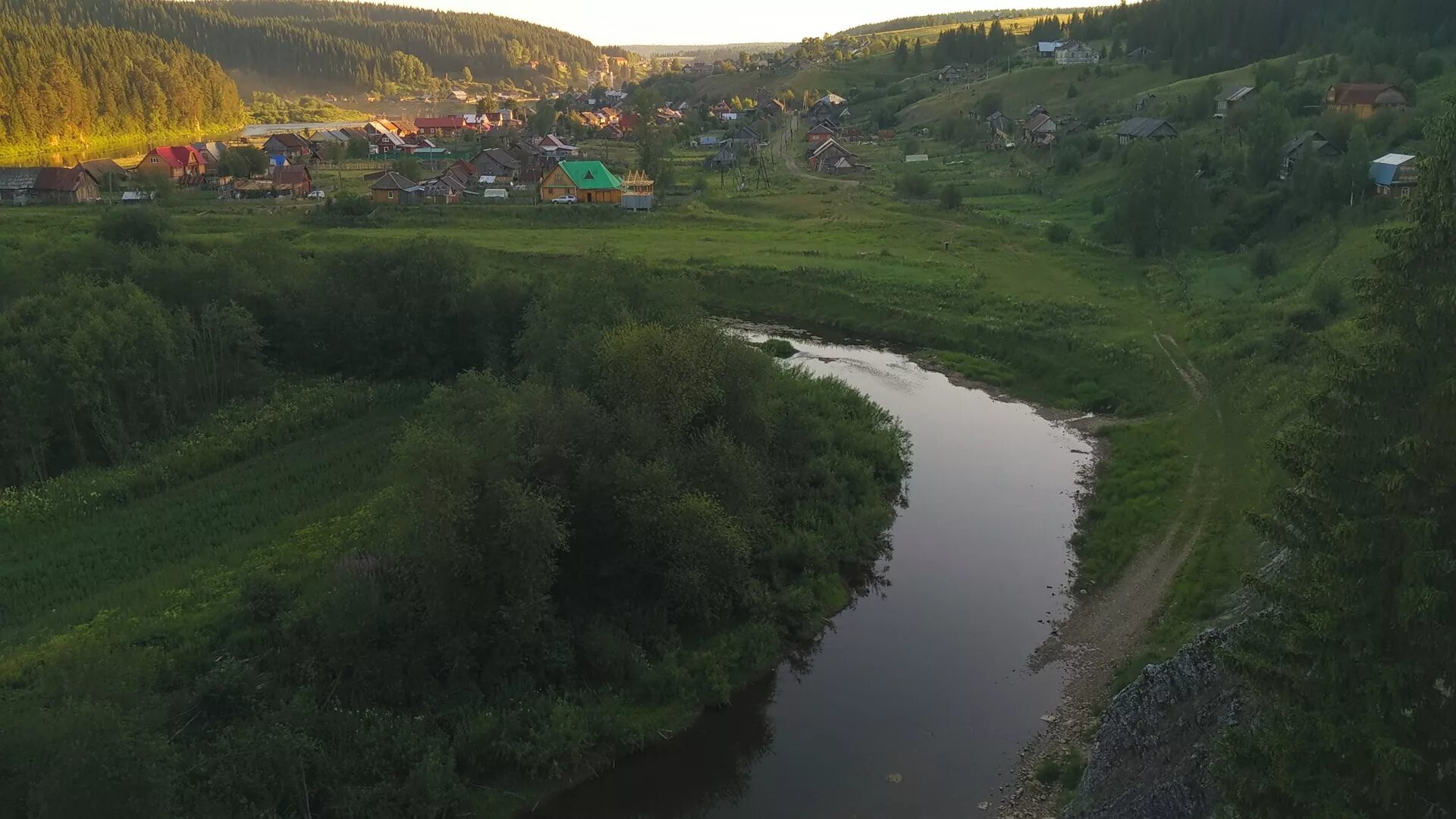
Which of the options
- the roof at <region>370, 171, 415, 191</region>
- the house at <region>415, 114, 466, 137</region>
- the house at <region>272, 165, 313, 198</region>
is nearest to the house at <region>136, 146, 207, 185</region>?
the house at <region>272, 165, 313, 198</region>

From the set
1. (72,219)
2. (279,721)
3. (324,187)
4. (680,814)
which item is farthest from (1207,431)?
(324,187)

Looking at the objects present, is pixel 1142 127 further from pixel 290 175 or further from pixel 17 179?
pixel 17 179

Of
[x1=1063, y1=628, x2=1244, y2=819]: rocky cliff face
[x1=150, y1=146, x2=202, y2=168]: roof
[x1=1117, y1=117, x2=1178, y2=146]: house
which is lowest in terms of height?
[x1=1063, y1=628, x2=1244, y2=819]: rocky cliff face

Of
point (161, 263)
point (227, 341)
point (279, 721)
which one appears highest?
point (161, 263)

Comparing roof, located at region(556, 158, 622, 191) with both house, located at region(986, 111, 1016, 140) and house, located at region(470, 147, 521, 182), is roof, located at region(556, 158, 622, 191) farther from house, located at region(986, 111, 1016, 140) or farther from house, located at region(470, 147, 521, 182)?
house, located at region(986, 111, 1016, 140)

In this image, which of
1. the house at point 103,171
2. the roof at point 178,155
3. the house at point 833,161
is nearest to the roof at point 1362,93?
the house at point 833,161

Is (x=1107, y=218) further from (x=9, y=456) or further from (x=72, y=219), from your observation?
(x=72, y=219)

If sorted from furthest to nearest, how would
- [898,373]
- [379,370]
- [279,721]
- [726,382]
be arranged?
[898,373], [379,370], [726,382], [279,721]
